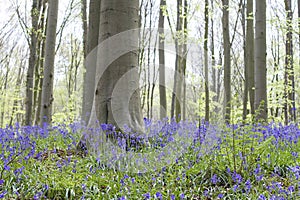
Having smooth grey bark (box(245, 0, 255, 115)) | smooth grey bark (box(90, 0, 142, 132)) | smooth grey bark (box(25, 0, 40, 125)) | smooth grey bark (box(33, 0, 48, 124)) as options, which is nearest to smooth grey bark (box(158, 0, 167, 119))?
smooth grey bark (box(245, 0, 255, 115))

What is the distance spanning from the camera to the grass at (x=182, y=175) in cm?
272

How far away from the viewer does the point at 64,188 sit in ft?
9.39

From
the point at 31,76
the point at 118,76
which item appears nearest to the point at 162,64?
the point at 31,76

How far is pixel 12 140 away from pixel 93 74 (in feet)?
5.97

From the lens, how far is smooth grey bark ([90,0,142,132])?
171 inches

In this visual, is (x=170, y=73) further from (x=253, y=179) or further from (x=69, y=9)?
(x=253, y=179)

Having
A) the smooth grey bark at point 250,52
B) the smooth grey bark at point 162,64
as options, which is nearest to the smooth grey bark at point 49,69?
the smooth grey bark at point 162,64

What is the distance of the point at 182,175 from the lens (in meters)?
2.98

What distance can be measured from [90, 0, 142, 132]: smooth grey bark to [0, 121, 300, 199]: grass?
1.06 ft

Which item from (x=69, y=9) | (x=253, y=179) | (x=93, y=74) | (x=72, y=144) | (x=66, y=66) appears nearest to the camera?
(x=253, y=179)

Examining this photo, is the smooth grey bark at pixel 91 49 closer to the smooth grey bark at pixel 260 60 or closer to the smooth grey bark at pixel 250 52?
the smooth grey bark at pixel 260 60

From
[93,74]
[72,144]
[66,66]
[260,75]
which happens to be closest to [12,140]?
[72,144]

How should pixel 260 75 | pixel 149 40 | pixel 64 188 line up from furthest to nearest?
pixel 149 40 < pixel 260 75 < pixel 64 188

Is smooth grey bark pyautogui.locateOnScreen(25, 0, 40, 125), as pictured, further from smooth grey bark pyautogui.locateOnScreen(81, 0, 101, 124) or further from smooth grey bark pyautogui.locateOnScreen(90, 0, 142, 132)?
smooth grey bark pyautogui.locateOnScreen(90, 0, 142, 132)
